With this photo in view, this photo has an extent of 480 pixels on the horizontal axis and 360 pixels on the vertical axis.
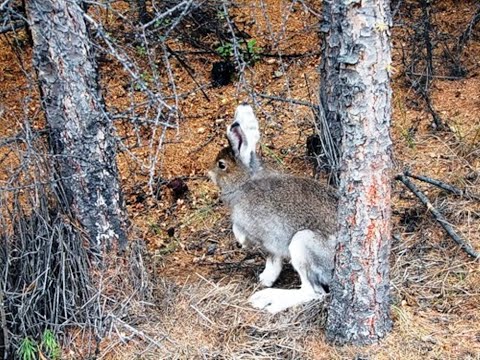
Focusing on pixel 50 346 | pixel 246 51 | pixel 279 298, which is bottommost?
pixel 279 298

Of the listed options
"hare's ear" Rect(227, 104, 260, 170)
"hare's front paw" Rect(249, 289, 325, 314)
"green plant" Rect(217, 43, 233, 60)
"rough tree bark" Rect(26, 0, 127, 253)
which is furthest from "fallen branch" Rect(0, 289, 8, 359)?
"green plant" Rect(217, 43, 233, 60)

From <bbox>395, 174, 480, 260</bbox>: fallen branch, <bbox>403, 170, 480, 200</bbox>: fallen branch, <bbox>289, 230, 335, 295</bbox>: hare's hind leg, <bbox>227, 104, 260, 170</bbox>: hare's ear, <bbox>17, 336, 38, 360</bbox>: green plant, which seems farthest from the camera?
<bbox>403, 170, 480, 200</bbox>: fallen branch

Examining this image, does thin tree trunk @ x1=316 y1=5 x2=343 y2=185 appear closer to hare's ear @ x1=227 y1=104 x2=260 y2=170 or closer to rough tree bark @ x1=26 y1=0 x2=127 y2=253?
hare's ear @ x1=227 y1=104 x2=260 y2=170

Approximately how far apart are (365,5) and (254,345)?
2301mm

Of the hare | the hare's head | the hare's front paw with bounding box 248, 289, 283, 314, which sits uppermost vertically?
the hare's head

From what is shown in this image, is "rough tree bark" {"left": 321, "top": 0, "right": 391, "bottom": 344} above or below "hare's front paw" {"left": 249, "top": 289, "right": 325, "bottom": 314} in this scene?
above

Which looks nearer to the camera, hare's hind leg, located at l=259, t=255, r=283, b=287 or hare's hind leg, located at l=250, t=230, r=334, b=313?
hare's hind leg, located at l=250, t=230, r=334, b=313

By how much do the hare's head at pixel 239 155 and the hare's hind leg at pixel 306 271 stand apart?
83cm

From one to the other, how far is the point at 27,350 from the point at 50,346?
0.48ft

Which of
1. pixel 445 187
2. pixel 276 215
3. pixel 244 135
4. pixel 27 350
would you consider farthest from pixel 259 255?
pixel 27 350

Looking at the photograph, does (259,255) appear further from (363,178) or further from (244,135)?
(363,178)

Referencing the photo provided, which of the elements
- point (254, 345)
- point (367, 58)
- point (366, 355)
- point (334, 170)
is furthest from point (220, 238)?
point (367, 58)

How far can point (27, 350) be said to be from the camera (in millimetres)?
5367

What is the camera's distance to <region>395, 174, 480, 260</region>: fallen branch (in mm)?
5996
